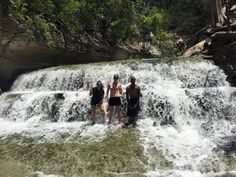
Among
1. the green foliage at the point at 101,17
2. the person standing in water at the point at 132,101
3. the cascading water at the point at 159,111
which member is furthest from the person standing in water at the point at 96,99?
the green foliage at the point at 101,17

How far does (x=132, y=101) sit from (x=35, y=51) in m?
11.3

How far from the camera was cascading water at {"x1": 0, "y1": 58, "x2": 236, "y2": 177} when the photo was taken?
1104 centimetres

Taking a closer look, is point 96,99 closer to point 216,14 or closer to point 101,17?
point 216,14

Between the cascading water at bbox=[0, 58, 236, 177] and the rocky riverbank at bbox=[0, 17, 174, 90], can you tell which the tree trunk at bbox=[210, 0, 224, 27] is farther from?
the cascading water at bbox=[0, 58, 236, 177]

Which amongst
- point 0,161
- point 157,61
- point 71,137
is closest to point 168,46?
point 157,61

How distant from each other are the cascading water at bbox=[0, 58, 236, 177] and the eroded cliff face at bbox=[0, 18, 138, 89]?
3462mm

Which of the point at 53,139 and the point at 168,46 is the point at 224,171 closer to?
the point at 53,139

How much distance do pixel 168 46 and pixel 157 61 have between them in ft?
26.1

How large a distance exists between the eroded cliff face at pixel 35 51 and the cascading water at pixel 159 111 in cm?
346

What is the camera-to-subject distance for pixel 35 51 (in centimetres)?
2294

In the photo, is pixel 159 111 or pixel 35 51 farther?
pixel 35 51

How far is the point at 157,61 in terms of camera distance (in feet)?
60.0

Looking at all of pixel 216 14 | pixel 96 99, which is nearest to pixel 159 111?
pixel 96 99

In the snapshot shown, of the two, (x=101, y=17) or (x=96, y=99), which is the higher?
(x=101, y=17)
